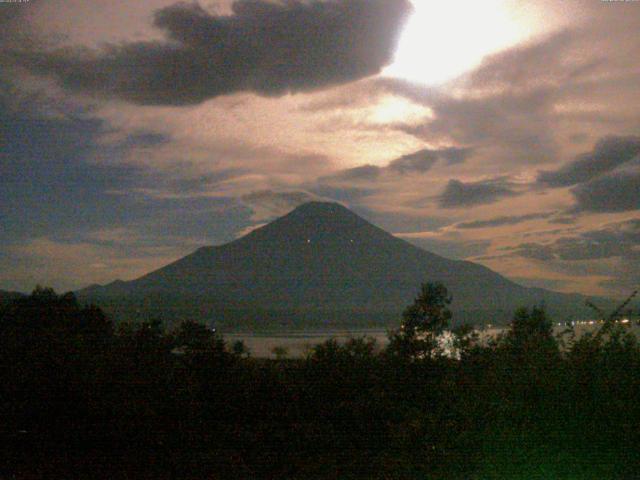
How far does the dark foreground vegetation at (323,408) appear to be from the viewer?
4.97 metres

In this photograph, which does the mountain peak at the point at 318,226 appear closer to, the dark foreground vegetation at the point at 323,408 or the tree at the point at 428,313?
the tree at the point at 428,313

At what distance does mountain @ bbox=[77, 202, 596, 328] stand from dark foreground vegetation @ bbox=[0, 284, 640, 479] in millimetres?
39378

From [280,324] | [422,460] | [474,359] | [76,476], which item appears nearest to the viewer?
[422,460]

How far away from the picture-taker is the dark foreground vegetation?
497 cm

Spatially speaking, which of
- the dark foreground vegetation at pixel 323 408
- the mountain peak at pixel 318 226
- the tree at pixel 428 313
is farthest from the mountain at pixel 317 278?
the dark foreground vegetation at pixel 323 408

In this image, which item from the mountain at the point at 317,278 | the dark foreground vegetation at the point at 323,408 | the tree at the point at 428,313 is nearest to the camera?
the dark foreground vegetation at the point at 323,408

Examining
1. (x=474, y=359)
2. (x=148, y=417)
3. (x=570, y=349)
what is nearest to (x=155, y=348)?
(x=148, y=417)

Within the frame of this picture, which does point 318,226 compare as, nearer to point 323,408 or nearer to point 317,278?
point 317,278

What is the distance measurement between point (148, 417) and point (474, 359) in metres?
3.25

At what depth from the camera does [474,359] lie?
6.42 m

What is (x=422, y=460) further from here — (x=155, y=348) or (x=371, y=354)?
(x=155, y=348)

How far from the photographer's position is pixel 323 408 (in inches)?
→ 273

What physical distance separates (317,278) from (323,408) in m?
89.6

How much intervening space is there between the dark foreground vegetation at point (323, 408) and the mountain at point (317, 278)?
39.4 metres
